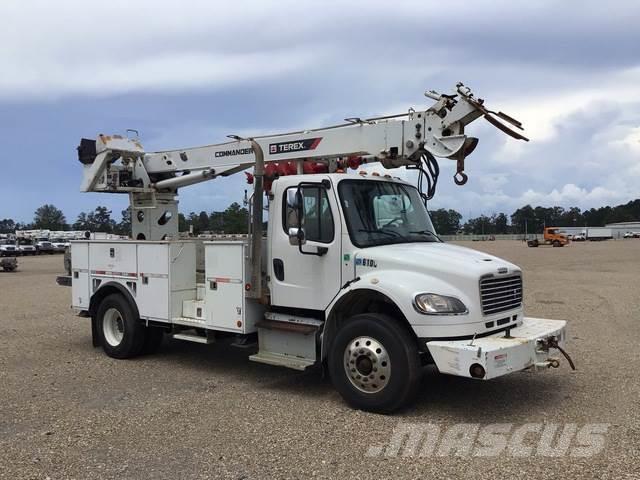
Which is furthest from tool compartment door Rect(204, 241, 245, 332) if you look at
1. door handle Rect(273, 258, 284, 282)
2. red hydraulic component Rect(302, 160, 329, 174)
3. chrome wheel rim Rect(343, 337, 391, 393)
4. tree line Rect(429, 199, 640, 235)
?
tree line Rect(429, 199, 640, 235)

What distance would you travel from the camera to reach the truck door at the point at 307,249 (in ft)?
23.7

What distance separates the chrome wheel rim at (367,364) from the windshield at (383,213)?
3.88ft

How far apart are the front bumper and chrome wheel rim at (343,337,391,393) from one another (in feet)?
1.81

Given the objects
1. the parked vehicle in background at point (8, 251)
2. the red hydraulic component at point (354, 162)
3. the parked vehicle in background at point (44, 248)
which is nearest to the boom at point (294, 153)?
the red hydraulic component at point (354, 162)

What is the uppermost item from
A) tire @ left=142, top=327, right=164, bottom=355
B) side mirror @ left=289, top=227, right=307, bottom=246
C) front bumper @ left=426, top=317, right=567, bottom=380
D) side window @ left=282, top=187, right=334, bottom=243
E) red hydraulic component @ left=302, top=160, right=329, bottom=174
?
red hydraulic component @ left=302, top=160, right=329, bottom=174

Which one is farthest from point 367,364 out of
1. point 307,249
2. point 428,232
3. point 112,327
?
point 112,327

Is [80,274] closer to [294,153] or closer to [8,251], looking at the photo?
[294,153]

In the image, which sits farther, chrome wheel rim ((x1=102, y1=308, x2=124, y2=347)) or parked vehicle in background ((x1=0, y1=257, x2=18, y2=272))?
parked vehicle in background ((x1=0, y1=257, x2=18, y2=272))

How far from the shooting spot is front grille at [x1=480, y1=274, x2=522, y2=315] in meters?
6.45

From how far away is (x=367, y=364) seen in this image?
256 inches

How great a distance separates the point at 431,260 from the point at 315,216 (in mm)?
1531

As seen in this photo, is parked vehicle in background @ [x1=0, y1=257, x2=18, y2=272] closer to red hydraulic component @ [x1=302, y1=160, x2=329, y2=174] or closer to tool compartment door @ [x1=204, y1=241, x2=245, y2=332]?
tool compartment door @ [x1=204, y1=241, x2=245, y2=332]

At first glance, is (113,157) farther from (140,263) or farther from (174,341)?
(174,341)

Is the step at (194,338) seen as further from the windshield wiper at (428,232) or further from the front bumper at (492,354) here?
the front bumper at (492,354)
